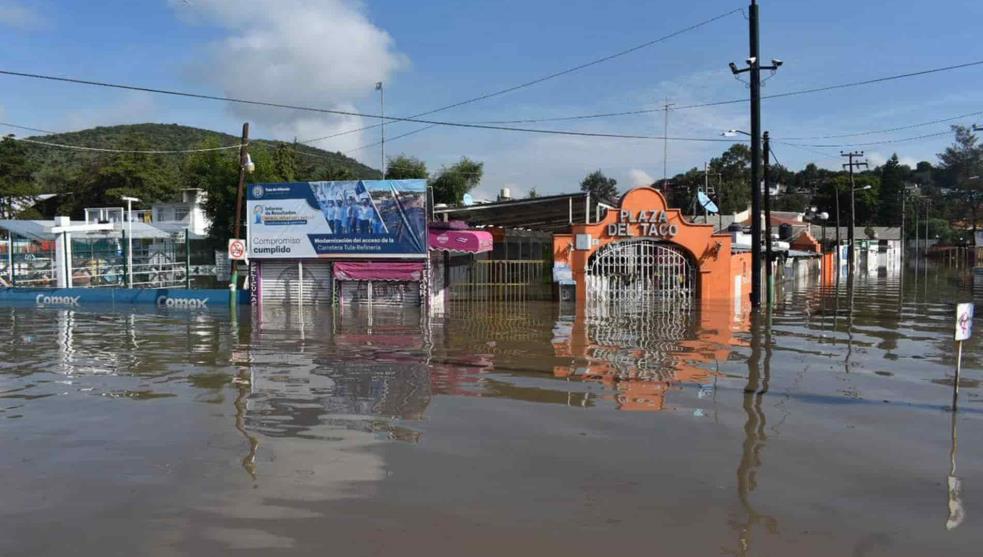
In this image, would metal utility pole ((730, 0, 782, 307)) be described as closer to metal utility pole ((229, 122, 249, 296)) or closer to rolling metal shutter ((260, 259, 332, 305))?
rolling metal shutter ((260, 259, 332, 305))

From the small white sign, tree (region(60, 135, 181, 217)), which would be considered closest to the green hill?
tree (region(60, 135, 181, 217))

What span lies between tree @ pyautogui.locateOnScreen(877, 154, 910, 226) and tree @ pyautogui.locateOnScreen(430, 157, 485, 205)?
7332cm

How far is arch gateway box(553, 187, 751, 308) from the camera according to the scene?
83.7 feet

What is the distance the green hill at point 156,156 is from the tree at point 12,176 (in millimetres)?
4316

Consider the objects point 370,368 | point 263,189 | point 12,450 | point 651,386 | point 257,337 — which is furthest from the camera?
point 263,189

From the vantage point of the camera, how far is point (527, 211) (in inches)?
1130

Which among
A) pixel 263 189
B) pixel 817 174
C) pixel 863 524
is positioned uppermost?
pixel 817 174

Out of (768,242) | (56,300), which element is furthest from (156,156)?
(768,242)

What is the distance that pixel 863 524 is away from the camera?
17.4 feet

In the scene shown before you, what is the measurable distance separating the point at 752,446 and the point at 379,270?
17977 mm

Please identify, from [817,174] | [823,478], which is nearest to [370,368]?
[823,478]

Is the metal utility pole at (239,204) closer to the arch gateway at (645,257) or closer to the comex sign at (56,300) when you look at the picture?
the comex sign at (56,300)

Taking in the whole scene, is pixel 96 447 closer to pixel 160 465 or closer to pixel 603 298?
pixel 160 465

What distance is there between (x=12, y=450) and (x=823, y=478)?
25.3 ft
